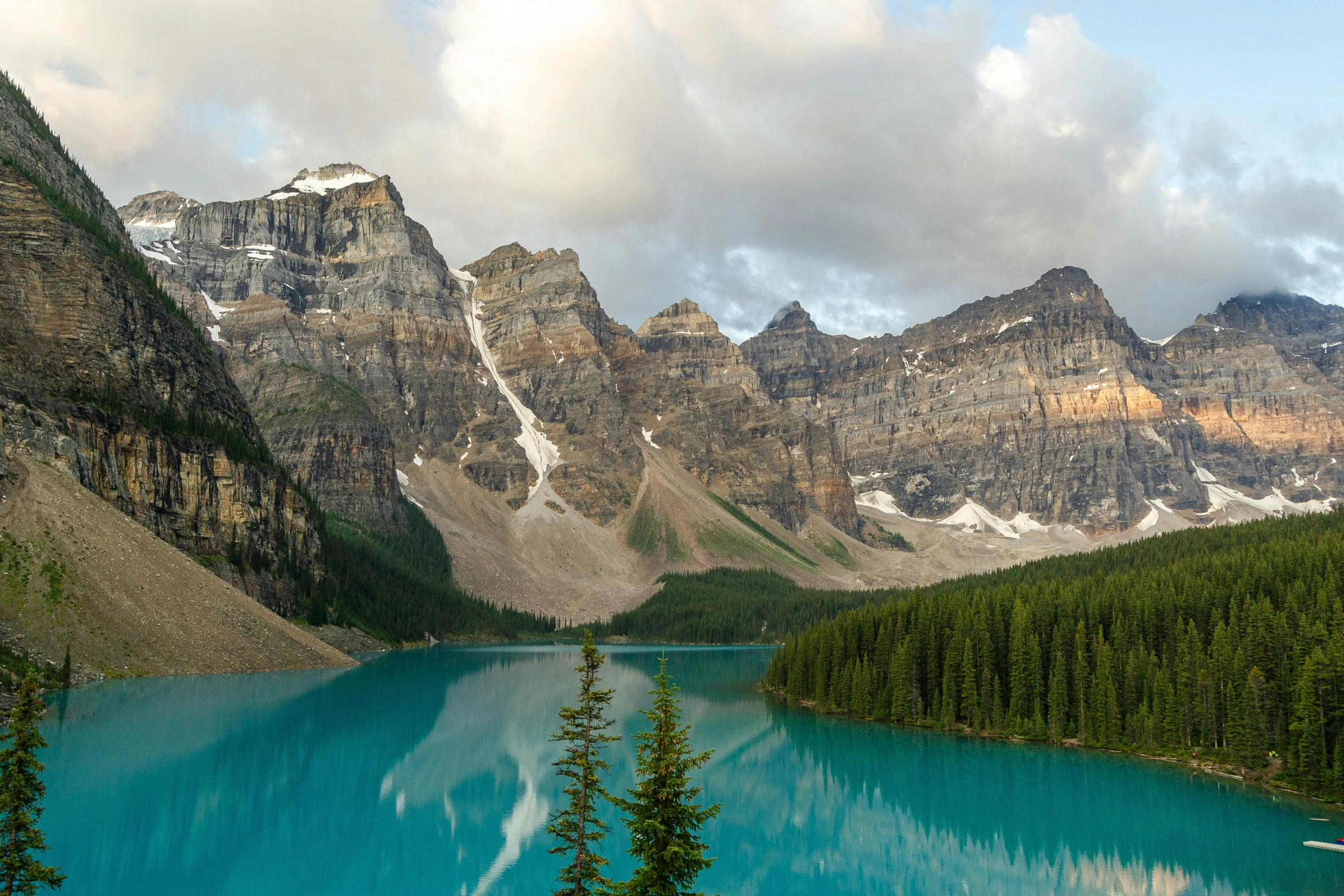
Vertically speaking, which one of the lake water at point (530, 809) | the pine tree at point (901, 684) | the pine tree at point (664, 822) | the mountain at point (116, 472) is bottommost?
the lake water at point (530, 809)

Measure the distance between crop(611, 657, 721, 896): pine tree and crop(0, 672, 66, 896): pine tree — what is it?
12.3 metres

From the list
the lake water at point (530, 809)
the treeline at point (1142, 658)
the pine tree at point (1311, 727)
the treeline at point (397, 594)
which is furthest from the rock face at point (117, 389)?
the pine tree at point (1311, 727)

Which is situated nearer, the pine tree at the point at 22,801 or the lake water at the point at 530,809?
the pine tree at the point at 22,801

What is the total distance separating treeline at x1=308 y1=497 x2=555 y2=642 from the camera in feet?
450

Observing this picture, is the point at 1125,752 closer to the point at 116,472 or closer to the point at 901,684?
the point at 901,684

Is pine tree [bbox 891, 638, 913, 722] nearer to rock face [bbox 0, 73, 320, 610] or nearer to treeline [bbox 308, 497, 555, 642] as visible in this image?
rock face [bbox 0, 73, 320, 610]

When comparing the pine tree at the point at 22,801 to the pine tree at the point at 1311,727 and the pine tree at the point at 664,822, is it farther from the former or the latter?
the pine tree at the point at 1311,727

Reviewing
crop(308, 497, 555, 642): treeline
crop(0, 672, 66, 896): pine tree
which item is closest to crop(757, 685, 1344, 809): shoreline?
crop(0, 672, 66, 896): pine tree

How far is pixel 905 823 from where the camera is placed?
1713 inches

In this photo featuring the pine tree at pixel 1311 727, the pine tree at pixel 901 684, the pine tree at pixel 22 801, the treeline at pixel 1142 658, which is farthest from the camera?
the pine tree at pixel 901 684

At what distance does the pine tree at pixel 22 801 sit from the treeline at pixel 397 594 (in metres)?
Result: 105

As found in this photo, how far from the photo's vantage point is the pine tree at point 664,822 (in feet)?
57.2

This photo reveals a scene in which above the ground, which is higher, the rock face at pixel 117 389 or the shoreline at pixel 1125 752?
the rock face at pixel 117 389

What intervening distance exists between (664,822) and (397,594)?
144 m
